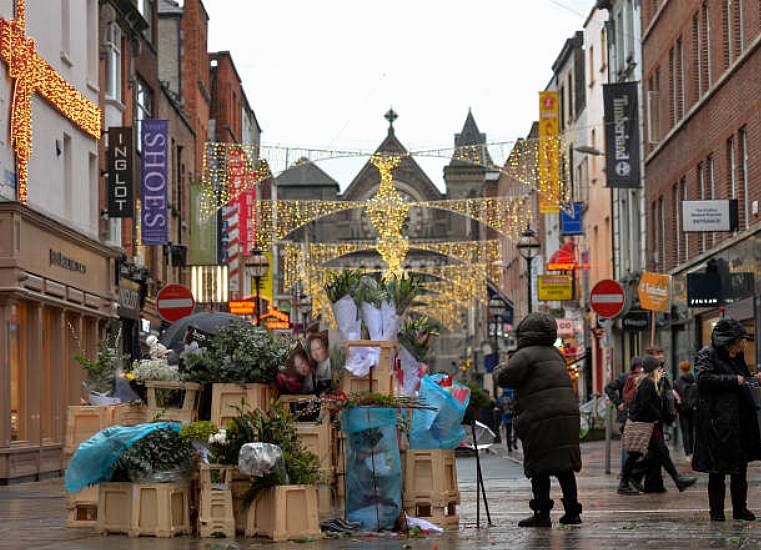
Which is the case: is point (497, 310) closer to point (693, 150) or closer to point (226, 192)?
point (226, 192)

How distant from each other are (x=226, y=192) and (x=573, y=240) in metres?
16.8

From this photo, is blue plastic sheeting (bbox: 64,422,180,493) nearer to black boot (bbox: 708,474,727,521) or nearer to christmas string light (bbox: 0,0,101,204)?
black boot (bbox: 708,474,727,521)

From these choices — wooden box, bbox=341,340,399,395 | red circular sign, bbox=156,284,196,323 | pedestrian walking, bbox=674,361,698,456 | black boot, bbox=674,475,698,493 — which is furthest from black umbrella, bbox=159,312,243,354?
pedestrian walking, bbox=674,361,698,456

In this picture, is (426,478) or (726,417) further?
(426,478)

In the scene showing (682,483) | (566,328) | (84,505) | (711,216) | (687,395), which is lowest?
(682,483)

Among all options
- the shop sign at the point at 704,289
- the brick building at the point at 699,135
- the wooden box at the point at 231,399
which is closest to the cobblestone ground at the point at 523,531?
the wooden box at the point at 231,399

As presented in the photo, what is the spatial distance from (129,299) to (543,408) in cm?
2533

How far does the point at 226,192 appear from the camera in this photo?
46406 mm

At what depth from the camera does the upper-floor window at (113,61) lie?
3616cm

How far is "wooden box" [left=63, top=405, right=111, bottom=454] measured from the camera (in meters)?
15.7

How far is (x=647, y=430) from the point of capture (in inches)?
749

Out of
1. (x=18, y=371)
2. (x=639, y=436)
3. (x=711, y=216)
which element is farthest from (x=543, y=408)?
(x=711, y=216)

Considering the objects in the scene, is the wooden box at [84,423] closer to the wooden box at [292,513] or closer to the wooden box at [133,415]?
the wooden box at [133,415]

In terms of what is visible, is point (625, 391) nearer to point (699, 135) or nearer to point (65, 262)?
point (65, 262)
